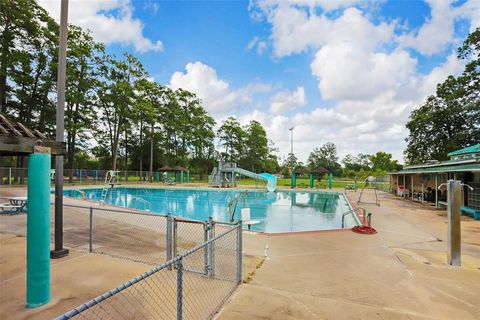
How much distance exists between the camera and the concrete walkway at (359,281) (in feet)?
12.2

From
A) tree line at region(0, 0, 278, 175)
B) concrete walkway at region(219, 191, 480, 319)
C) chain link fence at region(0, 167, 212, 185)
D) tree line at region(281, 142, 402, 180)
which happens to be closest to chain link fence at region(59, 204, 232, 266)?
concrete walkway at region(219, 191, 480, 319)

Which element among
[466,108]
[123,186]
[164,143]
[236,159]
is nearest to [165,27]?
[123,186]

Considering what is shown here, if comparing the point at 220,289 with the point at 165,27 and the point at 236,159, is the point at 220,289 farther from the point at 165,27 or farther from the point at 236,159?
the point at 236,159

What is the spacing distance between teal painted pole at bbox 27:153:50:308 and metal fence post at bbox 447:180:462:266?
799 centimetres

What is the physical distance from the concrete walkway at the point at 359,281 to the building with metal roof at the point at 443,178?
6.45 m

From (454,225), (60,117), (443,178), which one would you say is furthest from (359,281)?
(443,178)

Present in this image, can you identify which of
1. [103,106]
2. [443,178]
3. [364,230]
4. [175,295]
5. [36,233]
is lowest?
[364,230]

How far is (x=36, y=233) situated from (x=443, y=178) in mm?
22486

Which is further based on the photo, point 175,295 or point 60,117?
point 60,117

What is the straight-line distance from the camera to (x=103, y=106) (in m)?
38.7

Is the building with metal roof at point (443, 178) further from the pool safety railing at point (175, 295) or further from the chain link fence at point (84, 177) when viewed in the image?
the chain link fence at point (84, 177)

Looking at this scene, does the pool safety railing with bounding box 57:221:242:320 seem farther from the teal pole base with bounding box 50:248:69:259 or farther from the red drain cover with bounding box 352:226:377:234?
the red drain cover with bounding box 352:226:377:234

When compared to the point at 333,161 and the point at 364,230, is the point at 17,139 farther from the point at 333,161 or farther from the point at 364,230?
the point at 333,161

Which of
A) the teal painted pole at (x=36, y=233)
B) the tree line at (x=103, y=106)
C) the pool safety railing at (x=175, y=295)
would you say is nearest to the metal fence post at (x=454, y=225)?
Answer: the pool safety railing at (x=175, y=295)
